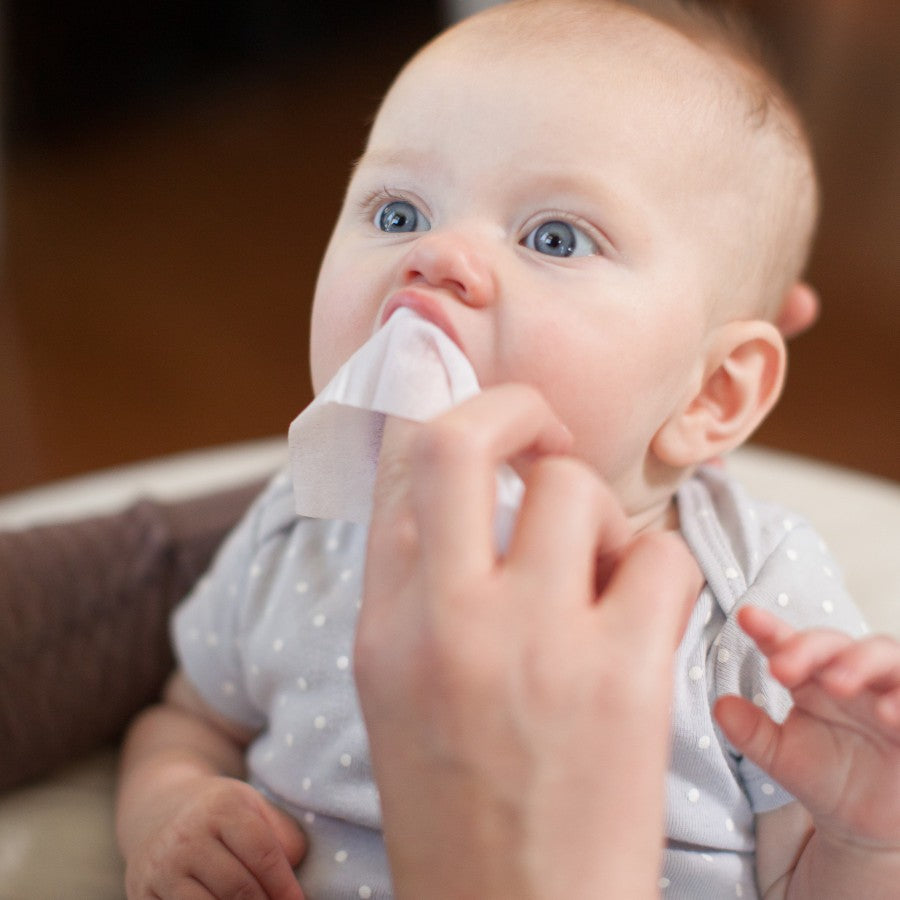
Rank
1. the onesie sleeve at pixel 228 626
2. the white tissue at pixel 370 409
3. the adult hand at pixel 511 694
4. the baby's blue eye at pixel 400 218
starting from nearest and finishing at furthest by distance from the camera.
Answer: the adult hand at pixel 511 694 < the white tissue at pixel 370 409 < the baby's blue eye at pixel 400 218 < the onesie sleeve at pixel 228 626

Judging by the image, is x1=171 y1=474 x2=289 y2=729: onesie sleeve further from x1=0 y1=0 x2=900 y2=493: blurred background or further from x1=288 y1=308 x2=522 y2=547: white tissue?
x1=0 y1=0 x2=900 y2=493: blurred background

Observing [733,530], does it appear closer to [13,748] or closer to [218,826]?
[218,826]

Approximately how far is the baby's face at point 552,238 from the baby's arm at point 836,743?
16cm

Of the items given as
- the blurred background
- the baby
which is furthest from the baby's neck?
the blurred background

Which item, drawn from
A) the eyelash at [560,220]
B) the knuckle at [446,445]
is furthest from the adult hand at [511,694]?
the eyelash at [560,220]

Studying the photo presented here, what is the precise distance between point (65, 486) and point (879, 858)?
30.7 inches

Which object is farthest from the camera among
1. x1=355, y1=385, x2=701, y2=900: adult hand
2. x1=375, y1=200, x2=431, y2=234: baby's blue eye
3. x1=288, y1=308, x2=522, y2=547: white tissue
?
x1=375, y1=200, x2=431, y2=234: baby's blue eye

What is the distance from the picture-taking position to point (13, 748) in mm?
799

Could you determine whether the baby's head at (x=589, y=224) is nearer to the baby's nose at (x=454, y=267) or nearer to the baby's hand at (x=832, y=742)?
the baby's nose at (x=454, y=267)

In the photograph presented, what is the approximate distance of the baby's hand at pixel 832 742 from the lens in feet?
1.60

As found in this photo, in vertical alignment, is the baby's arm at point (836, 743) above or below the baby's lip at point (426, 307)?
below

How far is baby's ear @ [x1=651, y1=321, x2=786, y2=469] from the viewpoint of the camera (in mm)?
657

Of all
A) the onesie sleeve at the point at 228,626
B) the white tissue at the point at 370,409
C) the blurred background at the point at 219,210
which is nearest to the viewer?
the white tissue at the point at 370,409

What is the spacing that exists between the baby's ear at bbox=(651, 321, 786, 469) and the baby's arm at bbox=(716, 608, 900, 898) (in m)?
0.18
